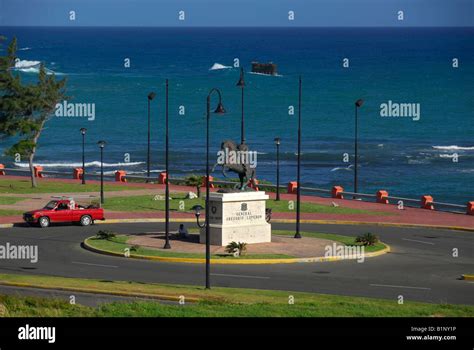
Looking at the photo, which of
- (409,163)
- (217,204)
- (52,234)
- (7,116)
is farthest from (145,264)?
(409,163)

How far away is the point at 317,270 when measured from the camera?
46188 millimetres

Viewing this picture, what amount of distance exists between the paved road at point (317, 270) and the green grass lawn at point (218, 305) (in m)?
2.13

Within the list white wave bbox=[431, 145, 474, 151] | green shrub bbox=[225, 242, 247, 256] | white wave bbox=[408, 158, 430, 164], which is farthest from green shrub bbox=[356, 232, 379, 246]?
white wave bbox=[431, 145, 474, 151]

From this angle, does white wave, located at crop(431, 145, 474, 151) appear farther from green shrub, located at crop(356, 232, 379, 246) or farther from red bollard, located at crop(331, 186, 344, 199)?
green shrub, located at crop(356, 232, 379, 246)

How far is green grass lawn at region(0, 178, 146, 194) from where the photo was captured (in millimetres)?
69875

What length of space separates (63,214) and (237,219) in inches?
403

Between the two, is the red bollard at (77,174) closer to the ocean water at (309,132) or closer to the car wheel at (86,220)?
the ocean water at (309,132)

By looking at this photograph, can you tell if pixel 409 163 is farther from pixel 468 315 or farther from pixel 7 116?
pixel 468 315

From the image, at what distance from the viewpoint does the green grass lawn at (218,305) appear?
33656 mm

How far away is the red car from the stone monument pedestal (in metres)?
8.28

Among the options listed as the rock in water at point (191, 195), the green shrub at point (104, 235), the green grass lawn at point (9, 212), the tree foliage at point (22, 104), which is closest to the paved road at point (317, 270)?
the green shrub at point (104, 235)

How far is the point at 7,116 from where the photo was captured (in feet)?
236
